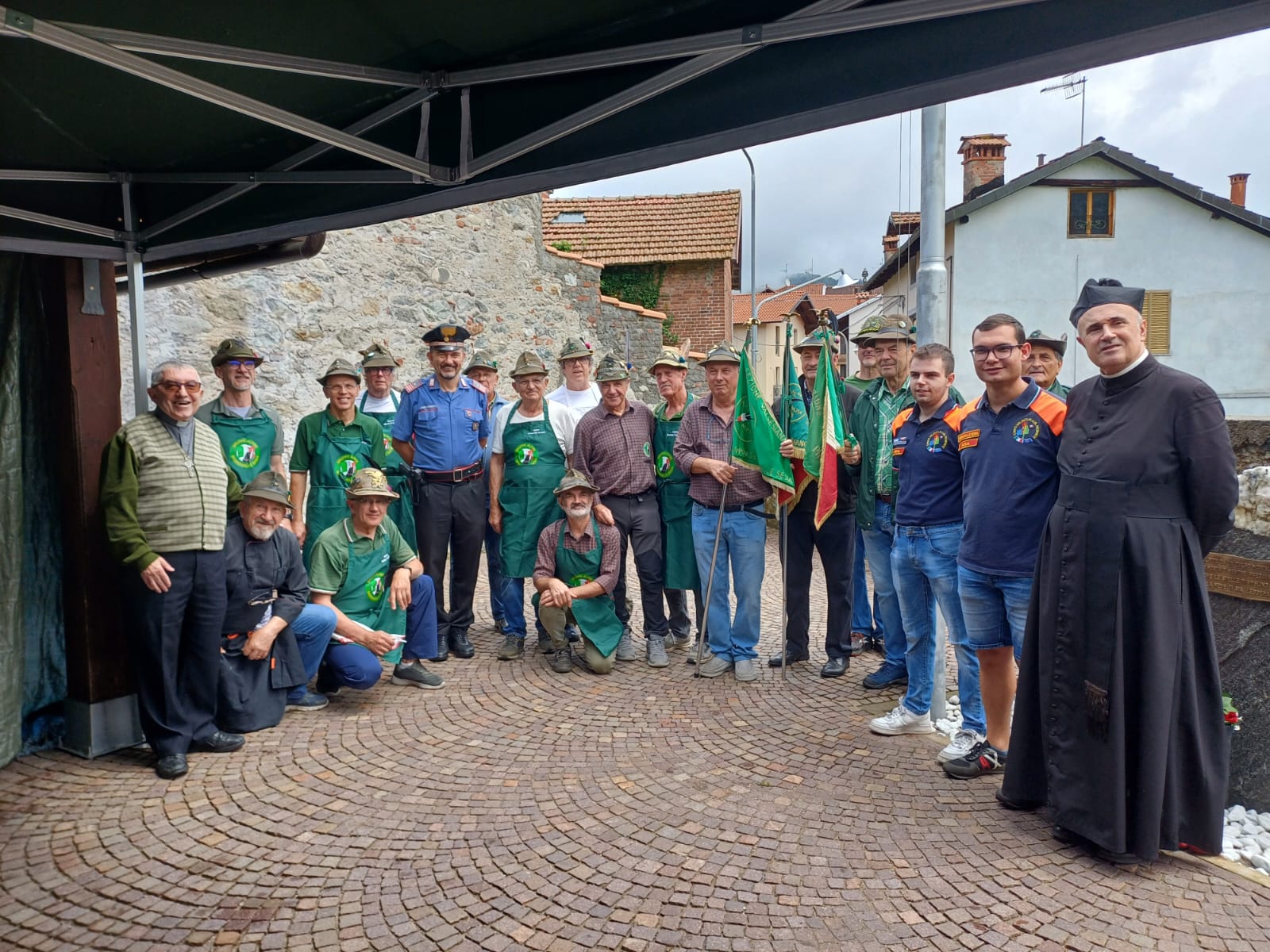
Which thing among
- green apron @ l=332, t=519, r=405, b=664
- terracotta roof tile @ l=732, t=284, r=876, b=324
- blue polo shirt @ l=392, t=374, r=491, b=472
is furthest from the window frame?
green apron @ l=332, t=519, r=405, b=664

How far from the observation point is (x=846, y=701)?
17.5 feet

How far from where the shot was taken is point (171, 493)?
434 cm

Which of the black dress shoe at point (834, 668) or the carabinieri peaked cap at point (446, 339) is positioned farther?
the carabinieri peaked cap at point (446, 339)

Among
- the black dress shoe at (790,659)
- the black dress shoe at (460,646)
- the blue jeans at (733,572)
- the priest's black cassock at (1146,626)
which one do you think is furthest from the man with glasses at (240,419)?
the priest's black cassock at (1146,626)

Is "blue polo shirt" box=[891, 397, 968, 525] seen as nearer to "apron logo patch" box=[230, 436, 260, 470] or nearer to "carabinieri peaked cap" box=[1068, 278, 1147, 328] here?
"carabinieri peaked cap" box=[1068, 278, 1147, 328]

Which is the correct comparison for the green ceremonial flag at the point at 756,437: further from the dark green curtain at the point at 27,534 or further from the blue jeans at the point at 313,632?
the dark green curtain at the point at 27,534

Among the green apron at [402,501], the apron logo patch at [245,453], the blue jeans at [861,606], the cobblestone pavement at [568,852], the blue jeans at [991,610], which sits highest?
the apron logo patch at [245,453]

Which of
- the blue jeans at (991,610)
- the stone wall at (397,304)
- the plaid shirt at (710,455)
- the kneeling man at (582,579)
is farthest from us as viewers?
the stone wall at (397,304)

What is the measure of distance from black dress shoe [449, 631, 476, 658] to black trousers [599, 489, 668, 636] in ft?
3.77

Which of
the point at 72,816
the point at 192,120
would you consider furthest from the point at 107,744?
the point at 192,120

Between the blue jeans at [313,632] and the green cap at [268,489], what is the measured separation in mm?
709

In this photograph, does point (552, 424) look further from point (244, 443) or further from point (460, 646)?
point (244, 443)

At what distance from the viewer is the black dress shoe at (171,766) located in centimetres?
424

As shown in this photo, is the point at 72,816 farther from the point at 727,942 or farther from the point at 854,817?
the point at 854,817
